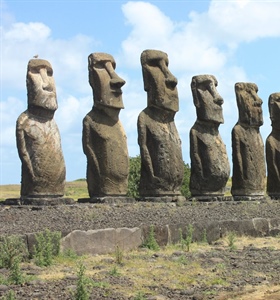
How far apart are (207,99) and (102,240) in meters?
7.86

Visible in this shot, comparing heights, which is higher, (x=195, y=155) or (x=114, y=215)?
(x=195, y=155)

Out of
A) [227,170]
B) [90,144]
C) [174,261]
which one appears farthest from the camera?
[227,170]

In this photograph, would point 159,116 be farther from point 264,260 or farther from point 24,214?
point 264,260

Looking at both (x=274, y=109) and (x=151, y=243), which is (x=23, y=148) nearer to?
(x=151, y=243)

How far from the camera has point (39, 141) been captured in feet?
46.9

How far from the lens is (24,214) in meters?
12.3

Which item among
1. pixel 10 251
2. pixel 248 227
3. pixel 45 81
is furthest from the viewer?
pixel 45 81

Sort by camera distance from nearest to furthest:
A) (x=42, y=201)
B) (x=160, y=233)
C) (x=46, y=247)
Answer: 1. (x=46, y=247)
2. (x=160, y=233)
3. (x=42, y=201)

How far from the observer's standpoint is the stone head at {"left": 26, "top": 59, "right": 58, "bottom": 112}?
14383 mm

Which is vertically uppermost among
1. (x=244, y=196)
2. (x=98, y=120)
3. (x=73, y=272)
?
(x=98, y=120)

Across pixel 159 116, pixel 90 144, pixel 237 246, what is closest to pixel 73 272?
pixel 237 246

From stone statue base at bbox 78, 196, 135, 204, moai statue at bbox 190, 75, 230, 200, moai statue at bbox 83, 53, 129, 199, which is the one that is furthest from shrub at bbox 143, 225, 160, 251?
moai statue at bbox 190, 75, 230, 200

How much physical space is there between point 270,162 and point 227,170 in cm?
223

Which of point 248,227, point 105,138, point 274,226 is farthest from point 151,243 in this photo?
point 105,138
